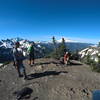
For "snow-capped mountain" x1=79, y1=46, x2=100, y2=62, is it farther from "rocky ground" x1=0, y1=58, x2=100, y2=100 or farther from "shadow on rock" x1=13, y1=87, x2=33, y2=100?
"shadow on rock" x1=13, y1=87, x2=33, y2=100

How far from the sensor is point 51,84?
42.8 feet

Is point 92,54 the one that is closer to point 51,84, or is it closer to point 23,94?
point 51,84

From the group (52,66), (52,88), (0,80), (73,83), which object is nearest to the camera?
(52,88)

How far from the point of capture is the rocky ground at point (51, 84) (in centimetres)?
1110

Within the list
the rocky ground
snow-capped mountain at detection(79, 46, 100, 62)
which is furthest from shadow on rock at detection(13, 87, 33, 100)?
snow-capped mountain at detection(79, 46, 100, 62)

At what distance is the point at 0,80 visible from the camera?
47.0 feet

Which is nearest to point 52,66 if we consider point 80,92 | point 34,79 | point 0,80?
point 34,79

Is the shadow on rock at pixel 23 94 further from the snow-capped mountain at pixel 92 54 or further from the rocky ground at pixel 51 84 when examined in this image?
the snow-capped mountain at pixel 92 54

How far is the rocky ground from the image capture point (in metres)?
11.1

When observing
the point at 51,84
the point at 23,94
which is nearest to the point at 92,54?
the point at 51,84

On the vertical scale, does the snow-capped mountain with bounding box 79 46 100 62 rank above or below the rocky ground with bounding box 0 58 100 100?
below

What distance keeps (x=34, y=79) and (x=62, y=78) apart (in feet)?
7.87

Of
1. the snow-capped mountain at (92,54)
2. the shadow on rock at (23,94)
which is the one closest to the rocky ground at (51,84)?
the shadow on rock at (23,94)

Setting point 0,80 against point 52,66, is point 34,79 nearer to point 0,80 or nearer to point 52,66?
point 0,80
